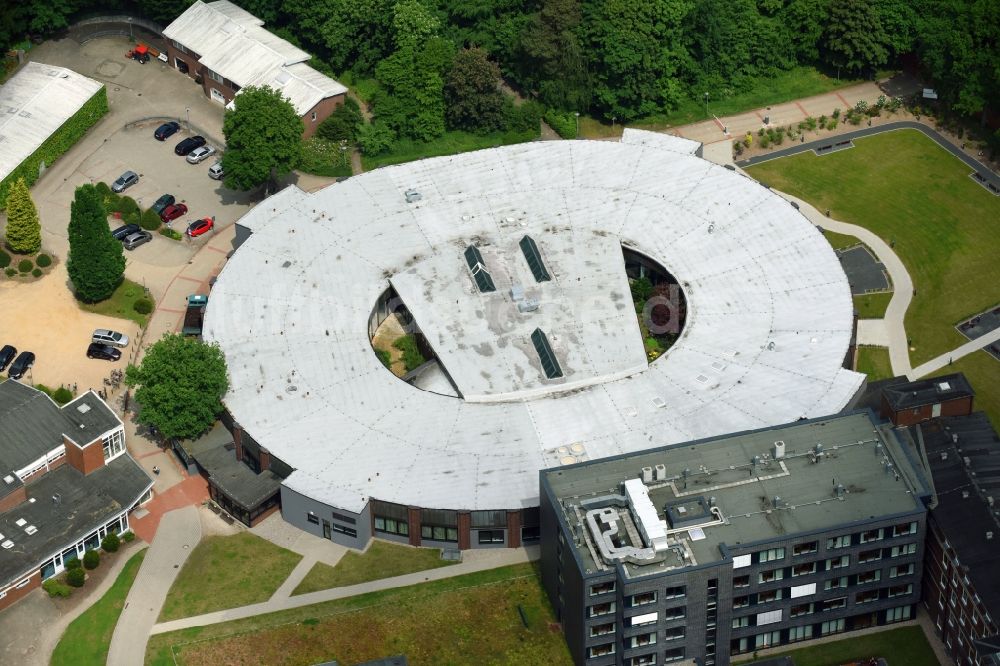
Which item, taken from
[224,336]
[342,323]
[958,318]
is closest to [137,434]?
[224,336]

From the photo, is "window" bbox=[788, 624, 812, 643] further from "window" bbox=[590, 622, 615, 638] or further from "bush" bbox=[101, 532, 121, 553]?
"bush" bbox=[101, 532, 121, 553]

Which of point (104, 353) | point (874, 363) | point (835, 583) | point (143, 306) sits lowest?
point (874, 363)

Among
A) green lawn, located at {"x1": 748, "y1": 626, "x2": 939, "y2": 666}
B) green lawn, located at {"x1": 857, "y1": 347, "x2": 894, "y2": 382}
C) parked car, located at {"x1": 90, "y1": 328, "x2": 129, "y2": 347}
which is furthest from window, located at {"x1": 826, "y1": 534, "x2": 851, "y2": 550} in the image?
parked car, located at {"x1": 90, "y1": 328, "x2": 129, "y2": 347}

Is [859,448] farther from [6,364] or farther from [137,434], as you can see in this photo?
[6,364]

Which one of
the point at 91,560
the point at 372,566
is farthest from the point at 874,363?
the point at 91,560

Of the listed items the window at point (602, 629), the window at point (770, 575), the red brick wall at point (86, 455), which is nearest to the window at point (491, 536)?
the window at point (602, 629)

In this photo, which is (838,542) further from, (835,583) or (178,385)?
(178,385)

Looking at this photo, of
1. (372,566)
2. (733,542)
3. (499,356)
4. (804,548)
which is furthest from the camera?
(499,356)
